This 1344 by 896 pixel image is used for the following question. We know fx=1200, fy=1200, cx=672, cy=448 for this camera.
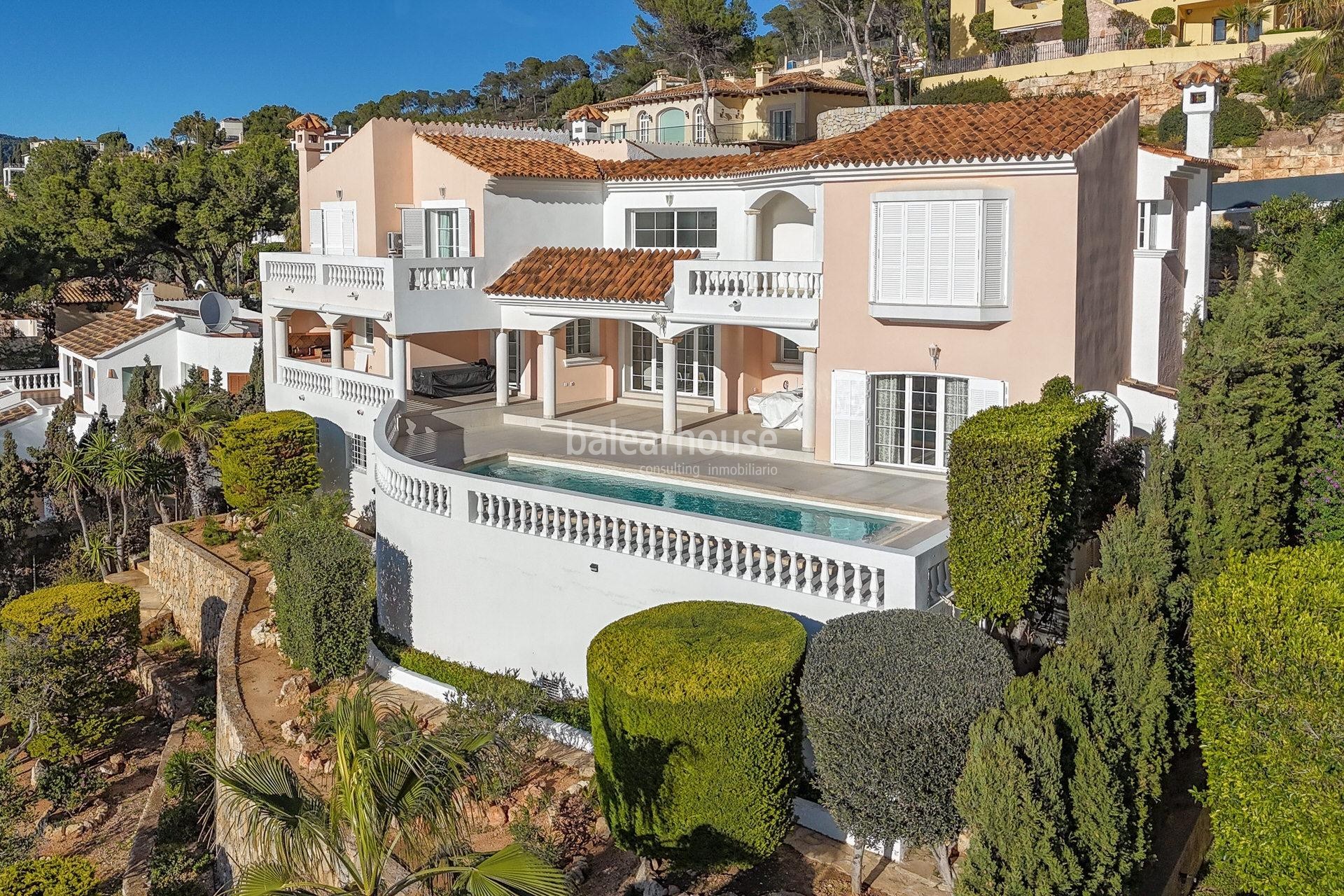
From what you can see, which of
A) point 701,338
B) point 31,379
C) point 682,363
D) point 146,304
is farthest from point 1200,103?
point 31,379

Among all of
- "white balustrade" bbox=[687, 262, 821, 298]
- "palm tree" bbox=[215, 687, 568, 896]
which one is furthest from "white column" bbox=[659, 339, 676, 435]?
"palm tree" bbox=[215, 687, 568, 896]

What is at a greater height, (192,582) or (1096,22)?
(1096,22)

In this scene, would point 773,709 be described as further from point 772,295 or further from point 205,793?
point 772,295

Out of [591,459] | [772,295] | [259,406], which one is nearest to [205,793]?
[591,459]

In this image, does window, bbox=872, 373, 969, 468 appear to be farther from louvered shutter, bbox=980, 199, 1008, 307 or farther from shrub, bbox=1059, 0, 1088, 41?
shrub, bbox=1059, 0, 1088, 41

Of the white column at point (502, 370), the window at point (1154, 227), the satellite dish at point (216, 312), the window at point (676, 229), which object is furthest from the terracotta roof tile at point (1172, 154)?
the satellite dish at point (216, 312)

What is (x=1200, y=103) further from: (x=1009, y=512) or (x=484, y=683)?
(x=484, y=683)
